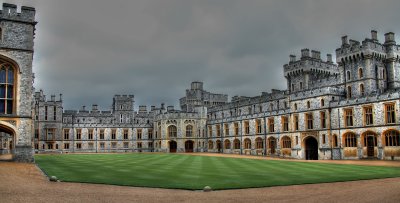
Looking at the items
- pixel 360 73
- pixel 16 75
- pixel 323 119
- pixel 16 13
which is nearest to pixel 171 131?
pixel 323 119

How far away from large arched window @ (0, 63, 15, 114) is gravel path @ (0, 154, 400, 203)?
1325cm

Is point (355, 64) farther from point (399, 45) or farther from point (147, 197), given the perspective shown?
point (147, 197)

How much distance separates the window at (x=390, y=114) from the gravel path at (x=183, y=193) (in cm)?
2166

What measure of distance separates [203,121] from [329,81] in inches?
1075

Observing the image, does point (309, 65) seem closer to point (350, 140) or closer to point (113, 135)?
point (350, 140)

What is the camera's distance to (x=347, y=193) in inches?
529

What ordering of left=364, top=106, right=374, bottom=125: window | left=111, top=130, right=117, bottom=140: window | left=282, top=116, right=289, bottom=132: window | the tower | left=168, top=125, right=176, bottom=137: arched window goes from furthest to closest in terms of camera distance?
1. left=111, top=130, right=117, bottom=140: window
2. left=168, top=125, right=176, bottom=137: arched window
3. left=282, top=116, right=289, bottom=132: window
4. left=364, top=106, right=374, bottom=125: window
5. the tower

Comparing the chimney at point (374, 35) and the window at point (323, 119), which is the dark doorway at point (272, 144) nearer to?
the window at point (323, 119)

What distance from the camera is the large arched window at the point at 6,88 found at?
27.3m

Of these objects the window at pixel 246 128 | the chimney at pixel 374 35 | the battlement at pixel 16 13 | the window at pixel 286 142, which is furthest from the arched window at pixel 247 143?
the battlement at pixel 16 13

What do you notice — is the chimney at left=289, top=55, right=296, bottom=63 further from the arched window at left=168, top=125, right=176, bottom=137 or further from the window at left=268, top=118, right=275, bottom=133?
the arched window at left=168, top=125, right=176, bottom=137

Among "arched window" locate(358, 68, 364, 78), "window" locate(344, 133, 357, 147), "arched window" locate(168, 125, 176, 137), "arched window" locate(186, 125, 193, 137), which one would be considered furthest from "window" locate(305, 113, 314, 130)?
"arched window" locate(168, 125, 176, 137)

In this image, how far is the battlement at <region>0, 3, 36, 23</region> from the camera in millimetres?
27438

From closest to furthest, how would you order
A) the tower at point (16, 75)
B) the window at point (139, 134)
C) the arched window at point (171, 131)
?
the tower at point (16, 75)
the arched window at point (171, 131)
the window at point (139, 134)
